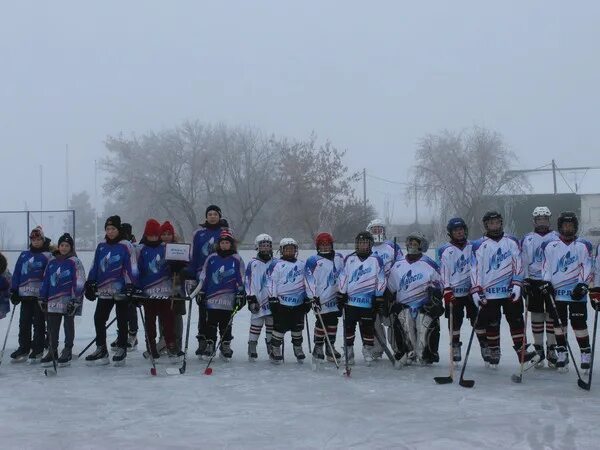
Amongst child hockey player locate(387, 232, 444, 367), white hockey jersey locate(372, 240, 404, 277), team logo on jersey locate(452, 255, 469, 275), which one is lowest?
child hockey player locate(387, 232, 444, 367)

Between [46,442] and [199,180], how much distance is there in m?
26.5

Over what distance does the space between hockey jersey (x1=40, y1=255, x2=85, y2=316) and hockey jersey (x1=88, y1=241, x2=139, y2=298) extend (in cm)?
16

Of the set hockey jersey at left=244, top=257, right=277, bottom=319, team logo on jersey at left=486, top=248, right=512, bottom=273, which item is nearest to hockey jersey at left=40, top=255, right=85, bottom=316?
hockey jersey at left=244, top=257, right=277, bottom=319

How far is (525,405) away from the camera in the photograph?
503 cm

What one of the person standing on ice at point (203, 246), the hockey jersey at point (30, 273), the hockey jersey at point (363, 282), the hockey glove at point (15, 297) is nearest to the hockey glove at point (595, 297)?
the hockey jersey at point (363, 282)

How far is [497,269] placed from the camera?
253 inches

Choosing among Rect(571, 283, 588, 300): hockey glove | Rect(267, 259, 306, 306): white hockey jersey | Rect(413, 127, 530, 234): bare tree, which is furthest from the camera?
Rect(413, 127, 530, 234): bare tree

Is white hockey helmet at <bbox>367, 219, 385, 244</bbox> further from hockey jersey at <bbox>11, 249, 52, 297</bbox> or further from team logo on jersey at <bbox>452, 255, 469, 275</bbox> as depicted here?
hockey jersey at <bbox>11, 249, 52, 297</bbox>

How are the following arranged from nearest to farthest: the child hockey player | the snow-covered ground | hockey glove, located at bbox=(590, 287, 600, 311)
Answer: the snow-covered ground
hockey glove, located at bbox=(590, 287, 600, 311)
the child hockey player

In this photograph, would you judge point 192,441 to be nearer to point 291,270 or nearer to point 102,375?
point 102,375

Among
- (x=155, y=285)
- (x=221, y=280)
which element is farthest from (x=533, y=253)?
(x=155, y=285)

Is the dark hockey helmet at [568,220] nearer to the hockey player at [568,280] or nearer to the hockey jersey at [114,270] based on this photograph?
the hockey player at [568,280]

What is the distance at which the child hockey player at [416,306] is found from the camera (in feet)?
22.2

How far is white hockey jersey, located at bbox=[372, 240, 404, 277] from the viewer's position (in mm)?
7211
